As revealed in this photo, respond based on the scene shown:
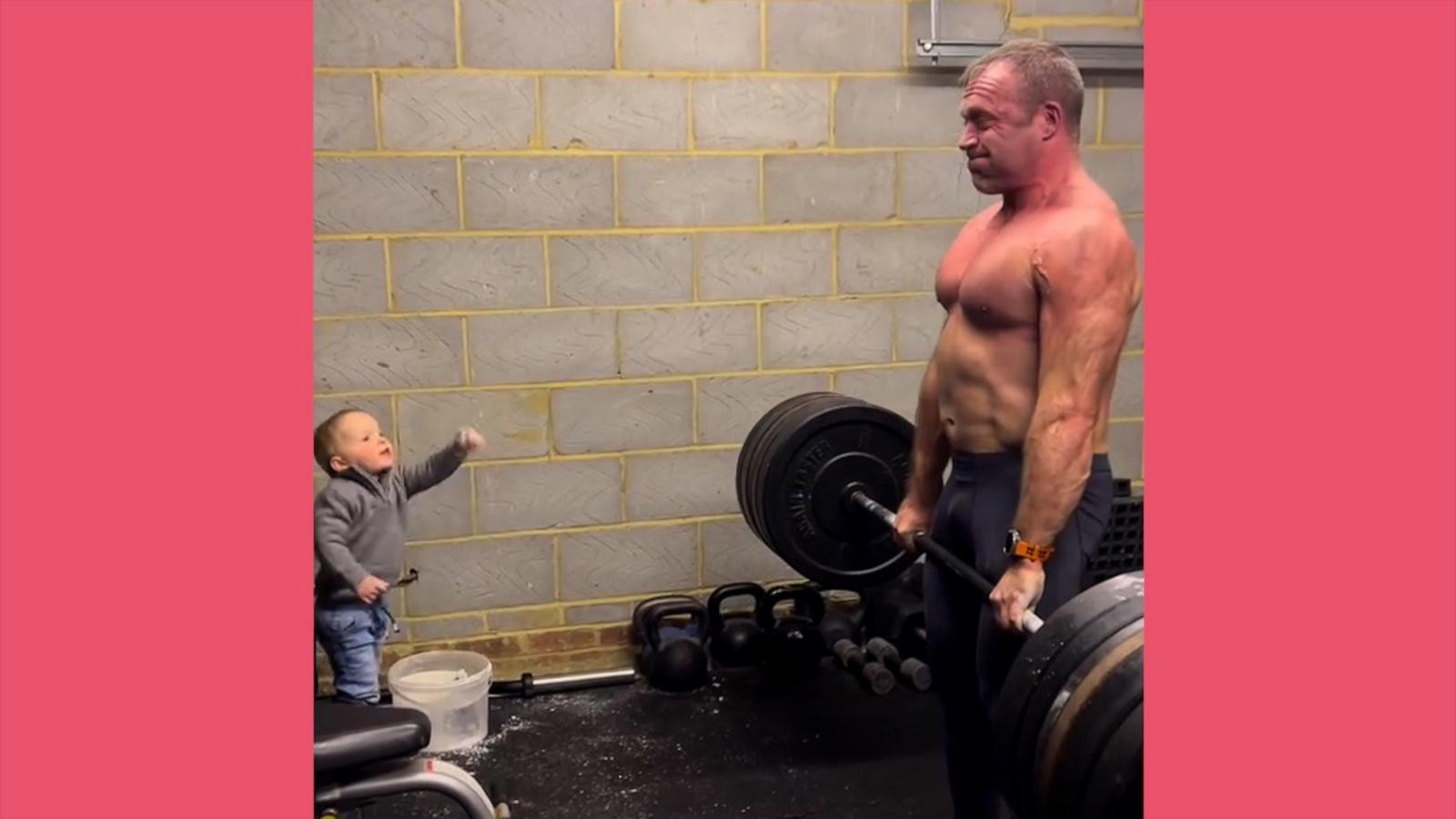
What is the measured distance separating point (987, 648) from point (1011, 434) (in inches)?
14.2

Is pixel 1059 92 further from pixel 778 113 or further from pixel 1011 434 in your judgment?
pixel 778 113

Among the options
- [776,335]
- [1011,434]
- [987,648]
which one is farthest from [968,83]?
[776,335]

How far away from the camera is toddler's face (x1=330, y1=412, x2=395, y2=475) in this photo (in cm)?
259

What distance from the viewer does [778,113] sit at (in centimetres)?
322

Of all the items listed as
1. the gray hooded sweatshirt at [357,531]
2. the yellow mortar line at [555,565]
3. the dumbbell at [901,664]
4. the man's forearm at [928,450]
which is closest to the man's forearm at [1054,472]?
the man's forearm at [928,450]

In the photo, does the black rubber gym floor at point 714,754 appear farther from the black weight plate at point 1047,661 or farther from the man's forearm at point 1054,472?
the black weight plate at point 1047,661

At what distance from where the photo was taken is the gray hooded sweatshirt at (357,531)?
8.36 feet

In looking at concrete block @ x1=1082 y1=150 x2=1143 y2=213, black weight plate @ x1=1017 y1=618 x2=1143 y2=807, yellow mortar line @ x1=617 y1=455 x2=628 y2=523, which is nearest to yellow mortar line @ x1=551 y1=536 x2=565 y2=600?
yellow mortar line @ x1=617 y1=455 x2=628 y2=523

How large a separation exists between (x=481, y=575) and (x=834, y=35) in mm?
1649

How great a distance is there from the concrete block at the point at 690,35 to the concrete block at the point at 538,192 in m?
0.29

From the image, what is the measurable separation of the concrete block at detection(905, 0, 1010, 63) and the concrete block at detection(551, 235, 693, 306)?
786mm

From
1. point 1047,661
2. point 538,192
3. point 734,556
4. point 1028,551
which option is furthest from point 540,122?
point 1047,661

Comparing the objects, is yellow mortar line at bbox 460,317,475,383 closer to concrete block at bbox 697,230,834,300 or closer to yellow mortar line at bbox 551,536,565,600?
yellow mortar line at bbox 551,536,565,600

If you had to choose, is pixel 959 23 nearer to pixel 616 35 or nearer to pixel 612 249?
pixel 616 35
